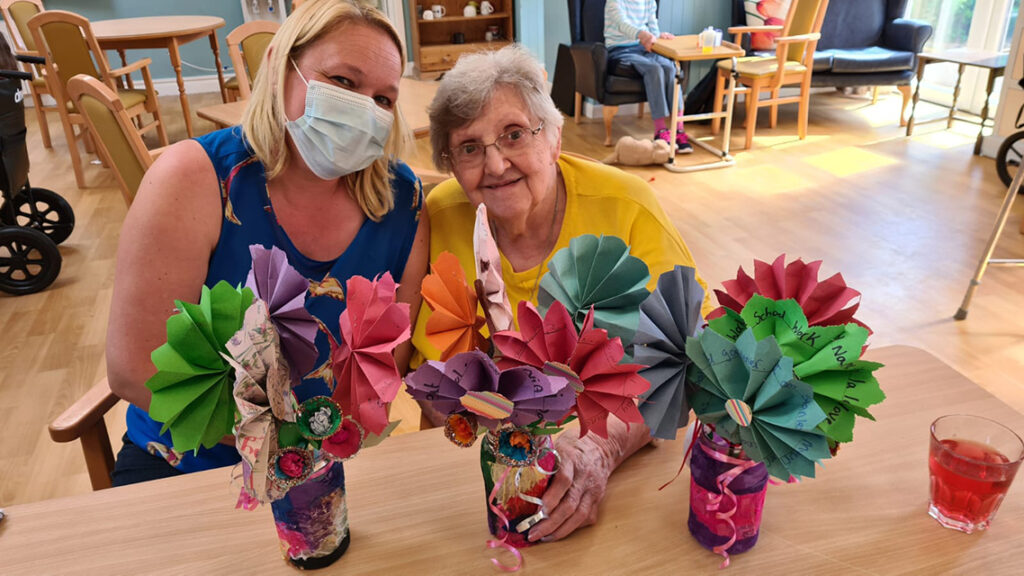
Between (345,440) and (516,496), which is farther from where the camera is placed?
(516,496)

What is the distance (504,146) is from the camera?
1.33 meters

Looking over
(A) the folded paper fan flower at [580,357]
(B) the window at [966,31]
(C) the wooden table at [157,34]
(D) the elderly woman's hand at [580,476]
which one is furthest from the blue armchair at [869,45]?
(A) the folded paper fan flower at [580,357]

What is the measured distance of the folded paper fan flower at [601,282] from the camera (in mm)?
785

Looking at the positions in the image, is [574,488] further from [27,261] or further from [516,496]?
[27,261]

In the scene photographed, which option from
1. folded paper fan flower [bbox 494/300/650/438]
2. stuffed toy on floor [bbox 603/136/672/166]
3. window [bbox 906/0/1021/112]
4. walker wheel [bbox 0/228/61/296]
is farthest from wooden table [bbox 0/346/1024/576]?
window [bbox 906/0/1021/112]

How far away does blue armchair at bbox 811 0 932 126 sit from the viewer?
536 cm

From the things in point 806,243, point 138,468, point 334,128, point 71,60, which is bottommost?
point 806,243

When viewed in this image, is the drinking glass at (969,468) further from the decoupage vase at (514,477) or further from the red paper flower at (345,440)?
the red paper flower at (345,440)

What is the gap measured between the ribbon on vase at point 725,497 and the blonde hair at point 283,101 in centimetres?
80

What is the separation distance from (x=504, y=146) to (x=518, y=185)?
8 centimetres

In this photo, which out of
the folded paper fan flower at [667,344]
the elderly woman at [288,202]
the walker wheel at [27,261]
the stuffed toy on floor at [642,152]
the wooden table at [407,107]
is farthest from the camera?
the stuffed toy on floor at [642,152]

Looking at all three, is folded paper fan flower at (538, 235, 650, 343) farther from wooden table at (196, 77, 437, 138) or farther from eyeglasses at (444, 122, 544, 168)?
wooden table at (196, 77, 437, 138)

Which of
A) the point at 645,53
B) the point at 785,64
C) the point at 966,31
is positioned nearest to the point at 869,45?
the point at 966,31

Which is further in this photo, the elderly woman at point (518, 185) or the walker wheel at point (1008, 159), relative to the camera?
the walker wheel at point (1008, 159)
